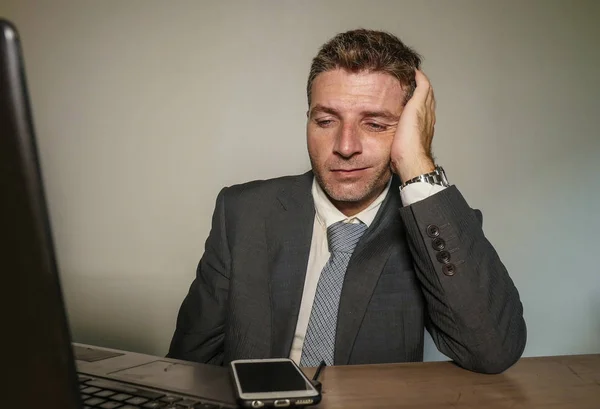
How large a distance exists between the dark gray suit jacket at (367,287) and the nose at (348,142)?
0.15 m

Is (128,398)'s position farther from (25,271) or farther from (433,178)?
(433,178)

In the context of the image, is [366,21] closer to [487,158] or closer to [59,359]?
[487,158]

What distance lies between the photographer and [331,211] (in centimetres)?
136

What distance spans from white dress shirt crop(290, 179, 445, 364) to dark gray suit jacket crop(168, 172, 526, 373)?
0.04m

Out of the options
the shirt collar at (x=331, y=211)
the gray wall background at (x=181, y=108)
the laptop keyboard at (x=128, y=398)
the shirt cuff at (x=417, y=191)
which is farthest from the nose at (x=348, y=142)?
the laptop keyboard at (x=128, y=398)

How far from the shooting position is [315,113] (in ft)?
4.56

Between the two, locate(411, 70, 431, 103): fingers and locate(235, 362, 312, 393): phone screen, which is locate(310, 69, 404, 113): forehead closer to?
locate(411, 70, 431, 103): fingers

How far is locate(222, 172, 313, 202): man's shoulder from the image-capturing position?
1371mm

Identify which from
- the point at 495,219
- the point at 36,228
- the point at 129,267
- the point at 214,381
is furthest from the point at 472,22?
the point at 36,228

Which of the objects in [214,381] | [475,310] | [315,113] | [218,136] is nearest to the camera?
[214,381]

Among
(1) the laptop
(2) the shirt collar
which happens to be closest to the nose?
(2) the shirt collar

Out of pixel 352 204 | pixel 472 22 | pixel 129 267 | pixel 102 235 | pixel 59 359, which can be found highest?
pixel 472 22

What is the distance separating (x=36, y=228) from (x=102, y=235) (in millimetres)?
1696

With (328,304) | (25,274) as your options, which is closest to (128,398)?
(25,274)
